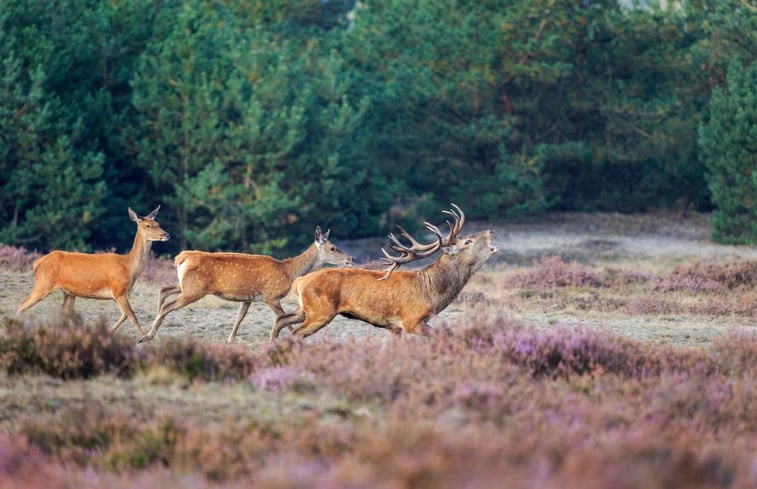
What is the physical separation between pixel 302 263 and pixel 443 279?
2969mm

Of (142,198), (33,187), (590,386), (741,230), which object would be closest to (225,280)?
(590,386)

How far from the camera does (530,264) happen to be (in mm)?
30500

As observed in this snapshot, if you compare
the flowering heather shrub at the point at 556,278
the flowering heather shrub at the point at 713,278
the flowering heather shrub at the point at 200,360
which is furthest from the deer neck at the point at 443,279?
the flowering heather shrub at the point at 713,278

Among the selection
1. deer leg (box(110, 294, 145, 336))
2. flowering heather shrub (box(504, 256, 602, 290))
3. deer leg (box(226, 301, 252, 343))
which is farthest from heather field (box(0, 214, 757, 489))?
flowering heather shrub (box(504, 256, 602, 290))

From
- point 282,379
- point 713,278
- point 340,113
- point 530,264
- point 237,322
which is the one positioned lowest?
point 530,264

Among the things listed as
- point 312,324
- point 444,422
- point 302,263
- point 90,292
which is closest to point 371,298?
point 312,324

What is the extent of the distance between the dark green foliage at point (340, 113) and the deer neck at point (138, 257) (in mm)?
12605

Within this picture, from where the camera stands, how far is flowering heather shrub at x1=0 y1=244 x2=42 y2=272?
64.1ft

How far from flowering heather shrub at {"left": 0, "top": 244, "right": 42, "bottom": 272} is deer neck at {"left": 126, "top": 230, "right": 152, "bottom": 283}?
541 centimetres

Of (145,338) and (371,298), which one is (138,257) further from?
(371,298)

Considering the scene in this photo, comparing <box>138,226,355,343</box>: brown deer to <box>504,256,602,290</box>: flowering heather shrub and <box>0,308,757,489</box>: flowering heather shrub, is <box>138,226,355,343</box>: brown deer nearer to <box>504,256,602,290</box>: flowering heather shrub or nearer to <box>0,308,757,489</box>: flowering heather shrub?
<box>0,308,757,489</box>: flowering heather shrub

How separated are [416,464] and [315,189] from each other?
25.8 meters

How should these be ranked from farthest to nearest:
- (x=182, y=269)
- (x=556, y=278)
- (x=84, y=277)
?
(x=556, y=278), (x=84, y=277), (x=182, y=269)

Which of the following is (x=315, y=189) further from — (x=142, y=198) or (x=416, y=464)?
(x=416, y=464)
